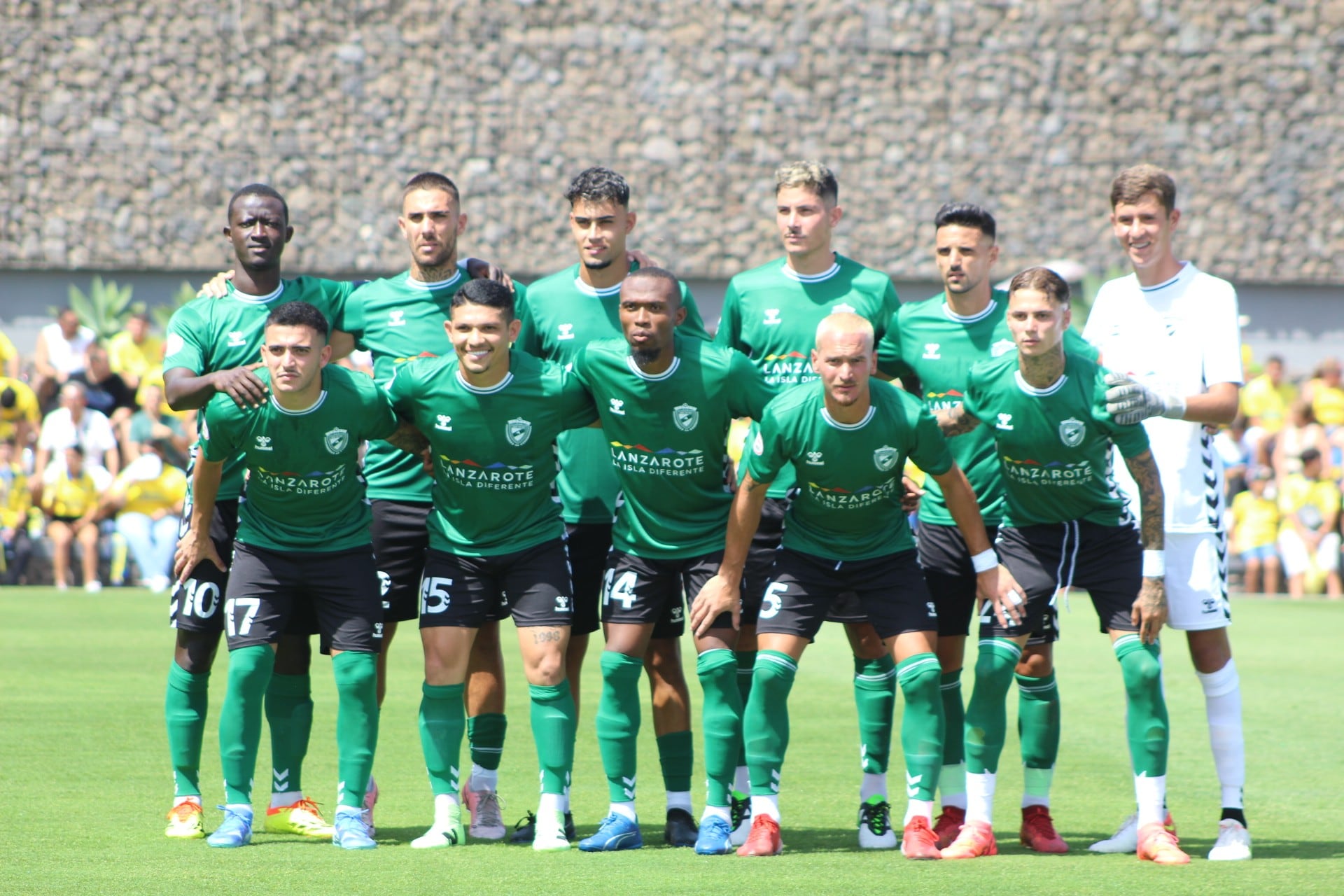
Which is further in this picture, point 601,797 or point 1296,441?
point 1296,441

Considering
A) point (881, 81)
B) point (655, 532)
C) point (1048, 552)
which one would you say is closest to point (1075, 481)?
point (1048, 552)

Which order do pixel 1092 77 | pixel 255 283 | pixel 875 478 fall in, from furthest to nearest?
pixel 1092 77 < pixel 255 283 < pixel 875 478

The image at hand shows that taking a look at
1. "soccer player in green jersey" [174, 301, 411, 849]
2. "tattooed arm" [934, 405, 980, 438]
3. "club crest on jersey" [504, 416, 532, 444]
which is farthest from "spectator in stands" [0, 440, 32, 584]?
"tattooed arm" [934, 405, 980, 438]

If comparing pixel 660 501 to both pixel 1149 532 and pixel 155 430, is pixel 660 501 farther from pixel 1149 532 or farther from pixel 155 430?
pixel 155 430

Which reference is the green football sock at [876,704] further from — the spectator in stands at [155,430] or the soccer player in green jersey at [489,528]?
the spectator in stands at [155,430]

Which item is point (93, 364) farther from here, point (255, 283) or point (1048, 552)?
point (1048, 552)

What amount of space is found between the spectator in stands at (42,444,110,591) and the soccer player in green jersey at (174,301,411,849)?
1082 cm

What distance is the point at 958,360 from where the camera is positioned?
668cm

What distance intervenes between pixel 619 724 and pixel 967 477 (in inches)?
70.2

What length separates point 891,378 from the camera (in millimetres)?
7020

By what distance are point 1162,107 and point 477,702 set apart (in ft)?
81.4

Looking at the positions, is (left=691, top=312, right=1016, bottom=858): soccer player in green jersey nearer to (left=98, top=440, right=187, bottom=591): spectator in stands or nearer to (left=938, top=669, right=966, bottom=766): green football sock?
(left=938, top=669, right=966, bottom=766): green football sock

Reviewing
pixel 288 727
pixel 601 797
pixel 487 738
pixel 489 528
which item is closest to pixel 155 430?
pixel 601 797

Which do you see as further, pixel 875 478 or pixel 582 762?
pixel 582 762
